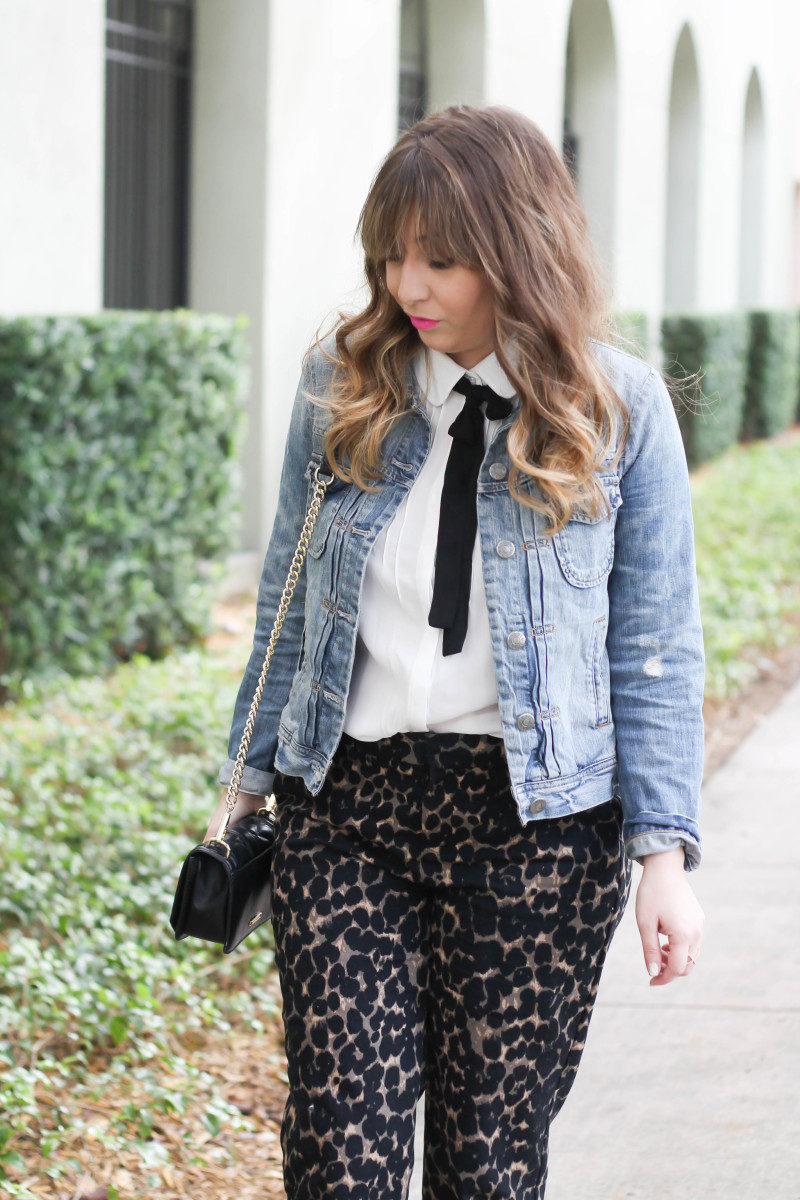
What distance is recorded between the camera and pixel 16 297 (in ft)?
22.8

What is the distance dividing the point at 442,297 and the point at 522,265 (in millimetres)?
122

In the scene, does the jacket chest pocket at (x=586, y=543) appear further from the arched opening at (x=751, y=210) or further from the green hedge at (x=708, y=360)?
the arched opening at (x=751, y=210)

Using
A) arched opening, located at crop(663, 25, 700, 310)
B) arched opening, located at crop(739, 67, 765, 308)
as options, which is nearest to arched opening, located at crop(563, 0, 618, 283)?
arched opening, located at crop(663, 25, 700, 310)

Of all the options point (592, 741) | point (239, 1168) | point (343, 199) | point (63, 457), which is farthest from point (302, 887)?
point (343, 199)

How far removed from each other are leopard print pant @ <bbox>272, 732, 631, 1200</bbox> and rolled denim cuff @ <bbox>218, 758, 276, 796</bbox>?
7.8 inches

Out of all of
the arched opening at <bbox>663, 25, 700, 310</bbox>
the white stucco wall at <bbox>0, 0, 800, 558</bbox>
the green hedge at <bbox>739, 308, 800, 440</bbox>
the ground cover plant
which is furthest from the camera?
the green hedge at <bbox>739, 308, 800, 440</bbox>

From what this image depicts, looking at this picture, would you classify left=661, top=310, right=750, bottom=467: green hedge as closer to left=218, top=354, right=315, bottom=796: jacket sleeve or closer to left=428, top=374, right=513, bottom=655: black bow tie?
left=218, top=354, right=315, bottom=796: jacket sleeve

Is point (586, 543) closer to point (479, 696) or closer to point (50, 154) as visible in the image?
point (479, 696)

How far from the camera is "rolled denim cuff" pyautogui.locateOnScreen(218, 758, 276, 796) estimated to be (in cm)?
244

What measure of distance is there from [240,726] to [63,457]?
436 centimetres

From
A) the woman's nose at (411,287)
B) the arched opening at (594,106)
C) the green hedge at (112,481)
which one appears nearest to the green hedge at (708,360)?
the arched opening at (594,106)

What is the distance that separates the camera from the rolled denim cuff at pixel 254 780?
2.44 metres

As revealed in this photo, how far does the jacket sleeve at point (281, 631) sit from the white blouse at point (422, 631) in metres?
0.21

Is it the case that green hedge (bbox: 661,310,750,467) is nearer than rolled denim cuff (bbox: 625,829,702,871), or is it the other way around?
rolled denim cuff (bbox: 625,829,702,871)
